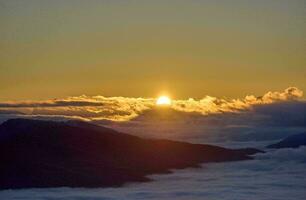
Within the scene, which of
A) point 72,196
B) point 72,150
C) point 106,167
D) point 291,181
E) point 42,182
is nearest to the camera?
point 72,196

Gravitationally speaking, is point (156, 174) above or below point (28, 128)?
below

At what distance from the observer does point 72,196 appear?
126188 mm

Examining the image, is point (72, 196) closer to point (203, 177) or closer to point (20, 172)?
point (20, 172)

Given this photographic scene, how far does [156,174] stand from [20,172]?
37.7m

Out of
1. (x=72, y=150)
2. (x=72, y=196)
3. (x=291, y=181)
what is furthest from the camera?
(x=72, y=150)

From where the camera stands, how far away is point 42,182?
491ft

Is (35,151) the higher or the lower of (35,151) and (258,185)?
the higher

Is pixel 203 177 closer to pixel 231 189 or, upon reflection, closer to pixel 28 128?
pixel 231 189

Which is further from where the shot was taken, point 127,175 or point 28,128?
point 28,128

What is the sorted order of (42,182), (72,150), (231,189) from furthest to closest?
(72,150), (42,182), (231,189)

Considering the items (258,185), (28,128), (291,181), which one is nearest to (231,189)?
(258,185)

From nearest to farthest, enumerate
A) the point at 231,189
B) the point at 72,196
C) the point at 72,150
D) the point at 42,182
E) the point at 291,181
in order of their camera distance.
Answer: the point at 72,196, the point at 231,189, the point at 42,182, the point at 291,181, the point at 72,150

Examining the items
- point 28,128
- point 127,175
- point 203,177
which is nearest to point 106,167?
point 127,175

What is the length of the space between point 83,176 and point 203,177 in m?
28.5
